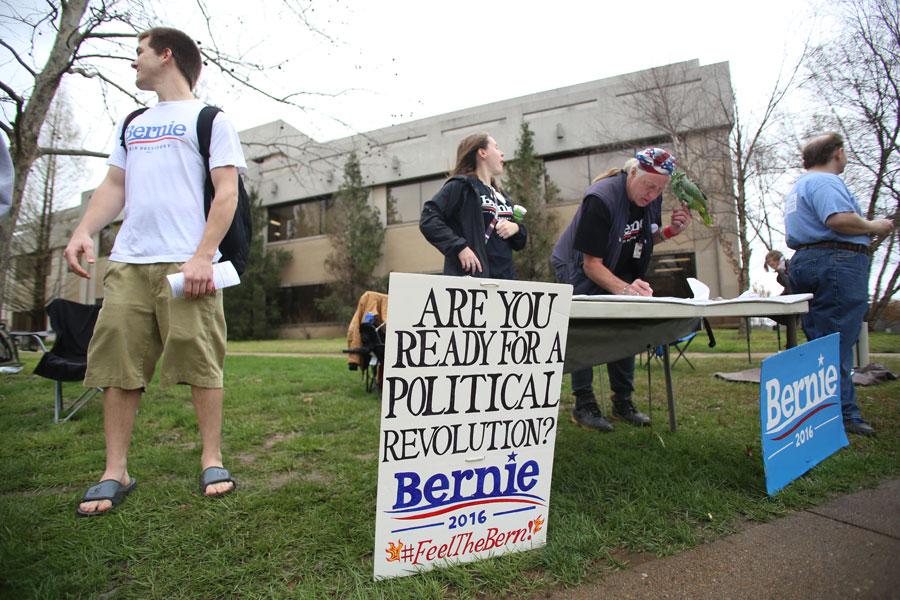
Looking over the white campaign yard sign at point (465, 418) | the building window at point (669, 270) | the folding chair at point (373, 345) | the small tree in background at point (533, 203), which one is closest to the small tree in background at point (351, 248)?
the small tree in background at point (533, 203)

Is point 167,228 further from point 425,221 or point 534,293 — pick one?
point 534,293

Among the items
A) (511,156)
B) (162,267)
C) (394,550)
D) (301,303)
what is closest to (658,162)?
(394,550)

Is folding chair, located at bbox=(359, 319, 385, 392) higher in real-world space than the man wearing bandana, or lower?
lower

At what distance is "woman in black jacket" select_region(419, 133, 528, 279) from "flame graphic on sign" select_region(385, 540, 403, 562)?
1.42m

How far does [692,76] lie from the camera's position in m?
12.3

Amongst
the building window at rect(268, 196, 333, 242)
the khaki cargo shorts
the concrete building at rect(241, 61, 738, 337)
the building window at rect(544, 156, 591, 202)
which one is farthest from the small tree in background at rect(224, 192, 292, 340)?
the khaki cargo shorts

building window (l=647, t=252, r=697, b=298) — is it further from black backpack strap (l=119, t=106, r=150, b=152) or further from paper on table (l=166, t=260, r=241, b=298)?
black backpack strap (l=119, t=106, r=150, b=152)

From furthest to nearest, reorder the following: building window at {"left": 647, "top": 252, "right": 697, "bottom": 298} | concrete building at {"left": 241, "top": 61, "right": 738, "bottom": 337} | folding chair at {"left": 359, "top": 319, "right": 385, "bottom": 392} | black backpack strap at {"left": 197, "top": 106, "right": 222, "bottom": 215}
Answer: building window at {"left": 647, "top": 252, "right": 697, "bottom": 298} < concrete building at {"left": 241, "top": 61, "right": 738, "bottom": 337} < folding chair at {"left": 359, "top": 319, "right": 385, "bottom": 392} < black backpack strap at {"left": 197, "top": 106, "right": 222, "bottom": 215}

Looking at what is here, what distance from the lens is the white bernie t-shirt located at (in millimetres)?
1981

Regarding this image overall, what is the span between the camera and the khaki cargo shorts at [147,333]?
1920 millimetres

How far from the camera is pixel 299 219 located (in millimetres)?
23203

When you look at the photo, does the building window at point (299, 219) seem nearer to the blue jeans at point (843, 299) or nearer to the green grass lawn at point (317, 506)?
the green grass lawn at point (317, 506)

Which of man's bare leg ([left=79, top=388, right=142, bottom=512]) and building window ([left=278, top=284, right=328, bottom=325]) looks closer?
man's bare leg ([left=79, top=388, right=142, bottom=512])

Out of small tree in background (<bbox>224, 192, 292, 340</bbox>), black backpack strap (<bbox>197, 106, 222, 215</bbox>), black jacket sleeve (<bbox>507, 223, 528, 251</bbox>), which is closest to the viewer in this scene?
black backpack strap (<bbox>197, 106, 222, 215</bbox>)
